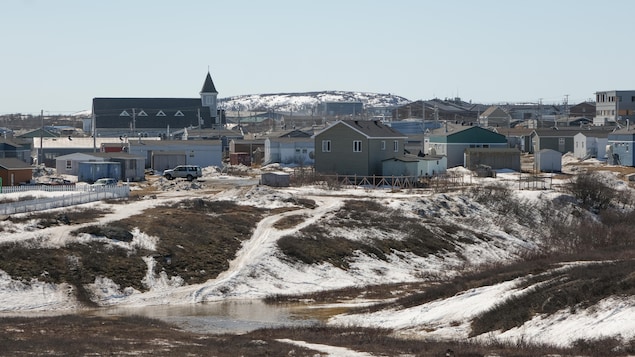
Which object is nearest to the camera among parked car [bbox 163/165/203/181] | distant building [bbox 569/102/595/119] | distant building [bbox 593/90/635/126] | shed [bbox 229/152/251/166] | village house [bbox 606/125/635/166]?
parked car [bbox 163/165/203/181]

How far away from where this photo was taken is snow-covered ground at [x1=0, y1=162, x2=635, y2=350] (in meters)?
33.7

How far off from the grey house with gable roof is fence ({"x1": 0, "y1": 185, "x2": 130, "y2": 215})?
21.6 metres

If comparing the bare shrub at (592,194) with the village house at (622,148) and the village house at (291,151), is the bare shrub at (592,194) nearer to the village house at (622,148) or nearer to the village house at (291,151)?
the village house at (622,148)

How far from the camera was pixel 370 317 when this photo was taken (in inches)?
1610

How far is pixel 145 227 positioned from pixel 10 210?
703cm

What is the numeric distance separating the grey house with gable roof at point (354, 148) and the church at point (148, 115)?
49.5m

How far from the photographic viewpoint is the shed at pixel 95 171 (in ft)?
263

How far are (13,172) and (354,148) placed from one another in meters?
25.1

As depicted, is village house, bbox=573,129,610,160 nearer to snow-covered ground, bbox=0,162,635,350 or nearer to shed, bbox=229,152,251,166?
snow-covered ground, bbox=0,162,635,350

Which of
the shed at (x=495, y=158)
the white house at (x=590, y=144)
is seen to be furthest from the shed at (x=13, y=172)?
the white house at (x=590, y=144)

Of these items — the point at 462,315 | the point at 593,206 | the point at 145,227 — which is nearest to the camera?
the point at 462,315

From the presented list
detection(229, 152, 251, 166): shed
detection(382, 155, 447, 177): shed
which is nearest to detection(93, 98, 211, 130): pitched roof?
detection(229, 152, 251, 166): shed

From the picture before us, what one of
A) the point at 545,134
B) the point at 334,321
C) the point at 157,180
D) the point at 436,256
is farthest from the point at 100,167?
the point at 545,134

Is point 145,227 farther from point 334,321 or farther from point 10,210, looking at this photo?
point 334,321
